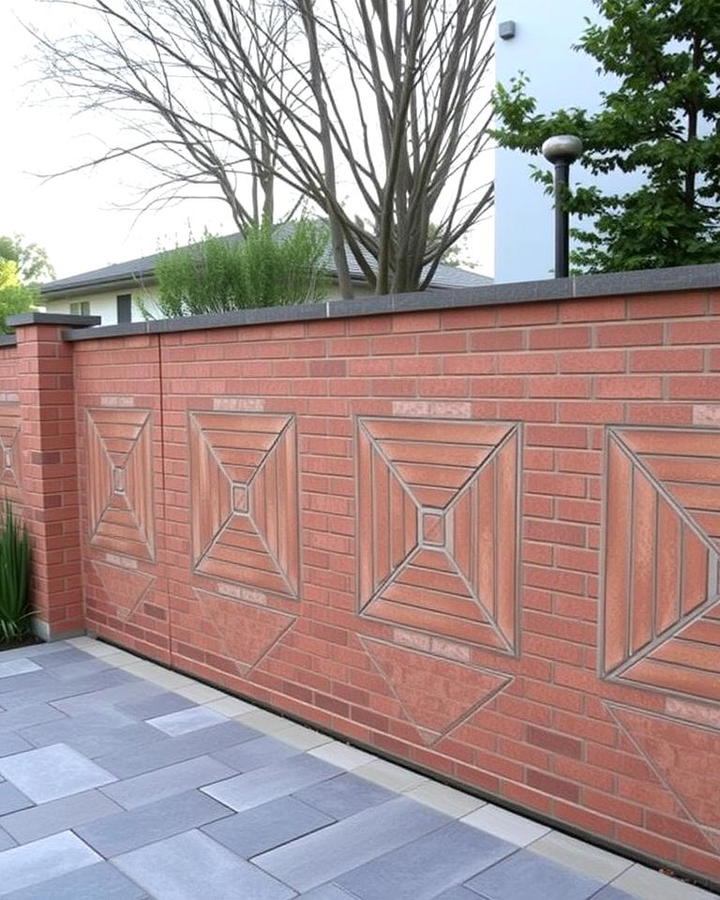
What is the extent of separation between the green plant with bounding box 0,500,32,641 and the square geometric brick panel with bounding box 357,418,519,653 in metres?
3.12

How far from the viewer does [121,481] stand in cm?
587

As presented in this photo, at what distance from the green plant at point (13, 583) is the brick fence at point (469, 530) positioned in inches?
41.8

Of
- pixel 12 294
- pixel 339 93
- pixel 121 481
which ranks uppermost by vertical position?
pixel 339 93

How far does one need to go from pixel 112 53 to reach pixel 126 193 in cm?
302

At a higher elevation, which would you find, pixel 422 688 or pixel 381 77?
pixel 381 77

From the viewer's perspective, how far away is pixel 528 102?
7.94 m

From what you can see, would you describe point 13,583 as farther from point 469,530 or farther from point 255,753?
point 469,530

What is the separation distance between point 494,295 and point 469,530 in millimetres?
915

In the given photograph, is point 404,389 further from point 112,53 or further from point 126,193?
point 126,193

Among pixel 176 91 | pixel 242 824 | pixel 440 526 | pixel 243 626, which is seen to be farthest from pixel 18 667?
pixel 176 91

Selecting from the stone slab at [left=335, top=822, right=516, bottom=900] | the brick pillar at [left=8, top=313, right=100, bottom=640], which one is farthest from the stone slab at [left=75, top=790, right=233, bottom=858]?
the brick pillar at [left=8, top=313, right=100, bottom=640]

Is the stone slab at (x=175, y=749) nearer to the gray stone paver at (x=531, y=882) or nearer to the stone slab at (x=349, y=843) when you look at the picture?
the stone slab at (x=349, y=843)

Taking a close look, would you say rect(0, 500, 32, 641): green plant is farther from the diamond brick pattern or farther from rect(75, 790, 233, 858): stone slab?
rect(75, 790, 233, 858): stone slab

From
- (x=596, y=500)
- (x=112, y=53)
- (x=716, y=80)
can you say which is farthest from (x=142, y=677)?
(x=112, y=53)
